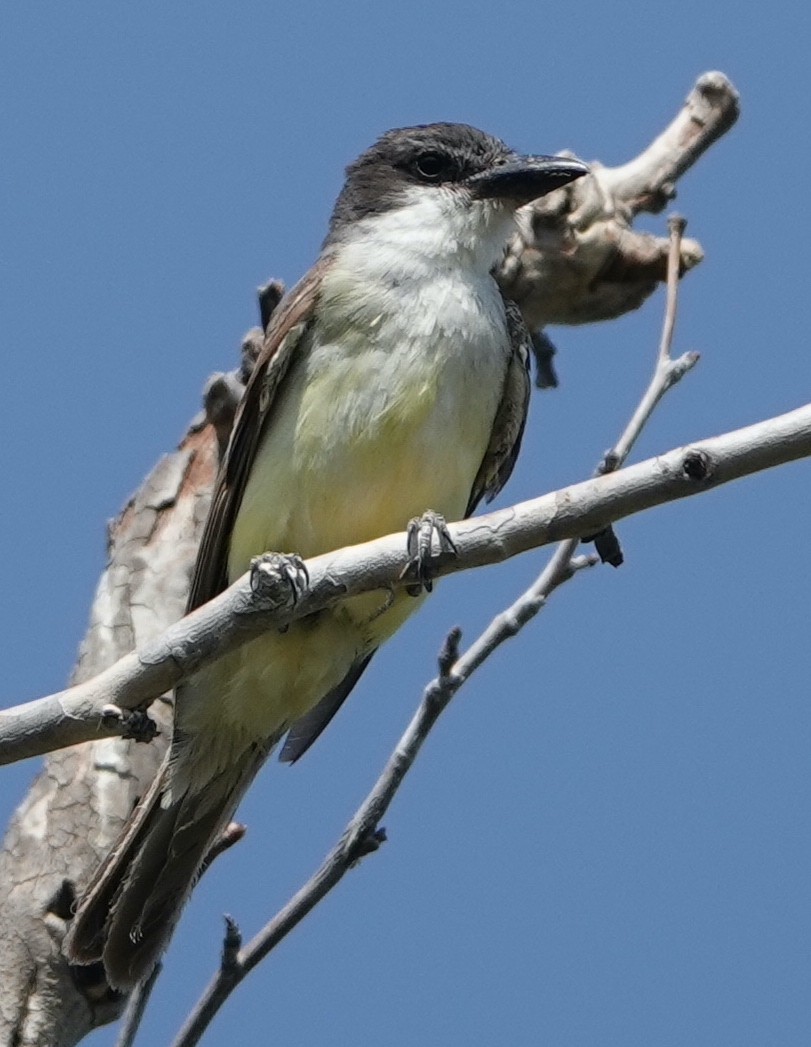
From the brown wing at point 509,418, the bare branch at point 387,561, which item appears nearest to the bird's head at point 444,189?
the brown wing at point 509,418

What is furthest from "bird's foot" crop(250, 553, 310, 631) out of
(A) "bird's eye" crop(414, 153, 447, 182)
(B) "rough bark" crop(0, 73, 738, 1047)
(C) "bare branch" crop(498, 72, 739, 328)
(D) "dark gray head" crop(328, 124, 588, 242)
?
(C) "bare branch" crop(498, 72, 739, 328)

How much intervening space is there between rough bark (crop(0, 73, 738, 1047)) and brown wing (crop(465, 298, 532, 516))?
0.95m

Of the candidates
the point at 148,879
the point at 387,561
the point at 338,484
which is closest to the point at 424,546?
the point at 387,561

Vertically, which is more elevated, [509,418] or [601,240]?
[601,240]

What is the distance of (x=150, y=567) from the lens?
23.3ft

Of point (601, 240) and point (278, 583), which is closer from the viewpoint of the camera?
point (278, 583)

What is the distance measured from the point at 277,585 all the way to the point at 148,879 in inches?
70.9

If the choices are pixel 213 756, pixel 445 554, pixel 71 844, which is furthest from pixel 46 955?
pixel 445 554

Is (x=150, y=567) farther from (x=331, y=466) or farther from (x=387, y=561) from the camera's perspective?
(x=387, y=561)

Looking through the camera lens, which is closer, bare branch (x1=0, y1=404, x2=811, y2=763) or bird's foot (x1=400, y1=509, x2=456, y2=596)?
bare branch (x1=0, y1=404, x2=811, y2=763)

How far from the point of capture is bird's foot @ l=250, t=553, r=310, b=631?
→ 4758 millimetres

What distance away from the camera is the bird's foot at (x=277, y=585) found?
4.76 meters

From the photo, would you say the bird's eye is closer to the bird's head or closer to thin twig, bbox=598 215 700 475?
the bird's head

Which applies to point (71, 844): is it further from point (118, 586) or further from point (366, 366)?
point (366, 366)
